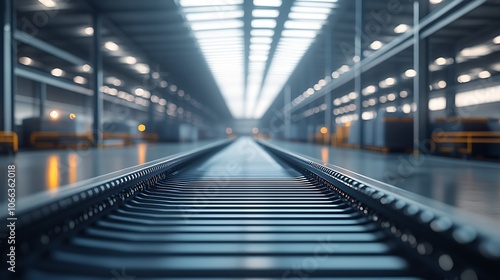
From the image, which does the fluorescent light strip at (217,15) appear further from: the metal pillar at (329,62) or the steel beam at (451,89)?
the steel beam at (451,89)

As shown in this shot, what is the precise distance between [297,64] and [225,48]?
640cm

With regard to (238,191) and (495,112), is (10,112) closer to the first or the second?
(238,191)

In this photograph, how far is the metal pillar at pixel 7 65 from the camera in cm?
810

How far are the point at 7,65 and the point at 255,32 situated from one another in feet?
31.1

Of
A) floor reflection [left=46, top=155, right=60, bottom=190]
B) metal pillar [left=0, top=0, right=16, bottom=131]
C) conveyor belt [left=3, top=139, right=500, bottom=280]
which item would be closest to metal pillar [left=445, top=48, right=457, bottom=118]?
conveyor belt [left=3, top=139, right=500, bottom=280]

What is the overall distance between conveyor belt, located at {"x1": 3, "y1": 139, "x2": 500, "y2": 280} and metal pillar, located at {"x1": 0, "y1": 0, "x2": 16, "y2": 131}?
6510 mm

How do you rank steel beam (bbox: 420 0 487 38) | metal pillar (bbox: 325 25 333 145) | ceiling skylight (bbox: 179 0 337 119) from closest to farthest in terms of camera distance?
1. steel beam (bbox: 420 0 487 38)
2. ceiling skylight (bbox: 179 0 337 119)
3. metal pillar (bbox: 325 25 333 145)

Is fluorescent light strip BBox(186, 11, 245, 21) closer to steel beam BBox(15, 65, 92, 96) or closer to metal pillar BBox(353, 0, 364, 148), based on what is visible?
metal pillar BBox(353, 0, 364, 148)

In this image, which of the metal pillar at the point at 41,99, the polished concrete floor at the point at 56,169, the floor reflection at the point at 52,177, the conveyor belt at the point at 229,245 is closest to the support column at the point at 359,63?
the polished concrete floor at the point at 56,169

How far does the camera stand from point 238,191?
174 inches

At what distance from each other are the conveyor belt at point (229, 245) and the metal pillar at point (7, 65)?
21.4ft

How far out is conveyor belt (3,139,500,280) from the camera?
1791 mm

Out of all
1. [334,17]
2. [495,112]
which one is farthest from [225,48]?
[495,112]

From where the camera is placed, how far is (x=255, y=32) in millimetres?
14945
